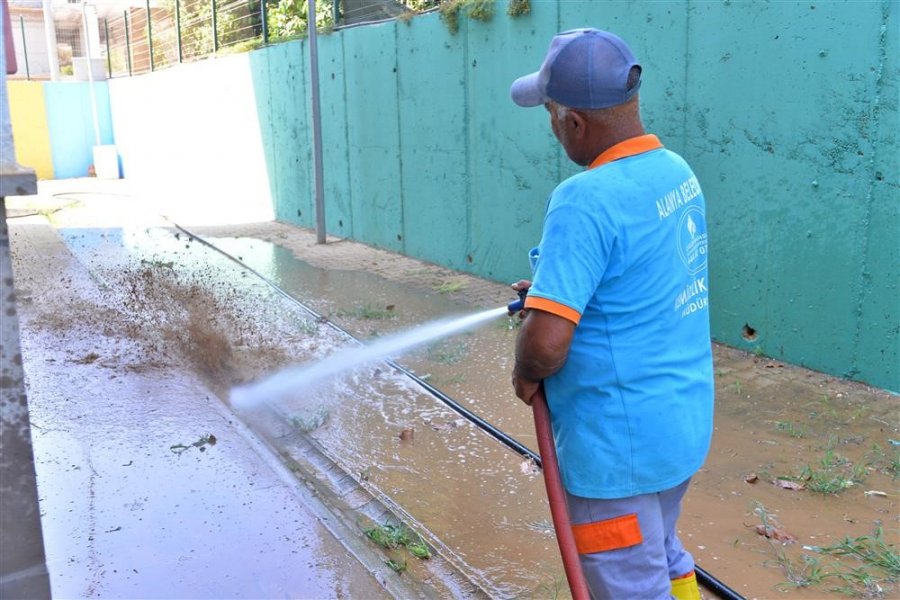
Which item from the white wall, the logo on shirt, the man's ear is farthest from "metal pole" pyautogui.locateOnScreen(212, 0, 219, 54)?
the logo on shirt

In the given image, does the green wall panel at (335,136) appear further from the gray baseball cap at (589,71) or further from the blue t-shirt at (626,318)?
the blue t-shirt at (626,318)

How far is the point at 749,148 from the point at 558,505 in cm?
418

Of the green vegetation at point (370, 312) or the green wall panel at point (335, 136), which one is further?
the green wall panel at point (335, 136)

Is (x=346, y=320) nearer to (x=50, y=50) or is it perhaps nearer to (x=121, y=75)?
(x=121, y=75)

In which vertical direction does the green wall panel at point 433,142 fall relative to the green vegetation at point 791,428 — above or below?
above

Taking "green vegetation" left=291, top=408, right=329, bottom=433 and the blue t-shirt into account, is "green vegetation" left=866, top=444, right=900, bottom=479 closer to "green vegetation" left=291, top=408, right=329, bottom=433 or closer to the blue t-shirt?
the blue t-shirt

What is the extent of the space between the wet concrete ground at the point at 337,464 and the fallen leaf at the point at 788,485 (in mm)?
27

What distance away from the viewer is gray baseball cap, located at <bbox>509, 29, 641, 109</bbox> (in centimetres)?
190

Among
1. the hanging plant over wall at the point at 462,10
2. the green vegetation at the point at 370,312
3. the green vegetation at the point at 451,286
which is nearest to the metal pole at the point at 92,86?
the hanging plant over wall at the point at 462,10

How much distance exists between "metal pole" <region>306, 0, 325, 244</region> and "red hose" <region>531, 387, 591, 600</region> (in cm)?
901

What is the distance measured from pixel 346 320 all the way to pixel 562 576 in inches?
166

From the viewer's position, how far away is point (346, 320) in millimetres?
7000

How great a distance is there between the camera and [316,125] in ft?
35.1

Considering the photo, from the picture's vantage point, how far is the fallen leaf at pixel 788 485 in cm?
380
